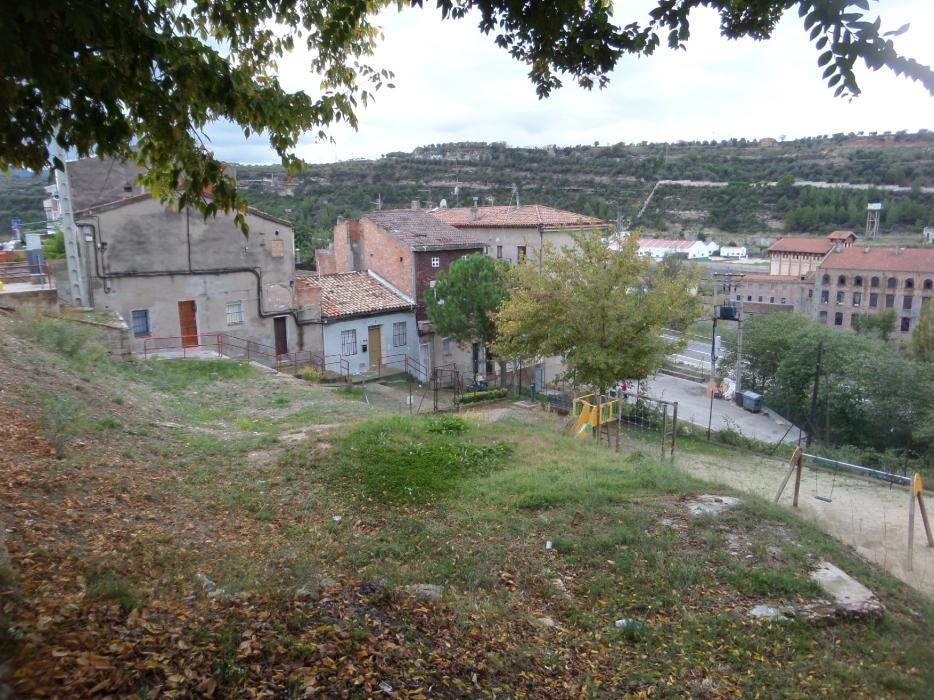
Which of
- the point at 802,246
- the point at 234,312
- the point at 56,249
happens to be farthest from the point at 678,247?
the point at 56,249

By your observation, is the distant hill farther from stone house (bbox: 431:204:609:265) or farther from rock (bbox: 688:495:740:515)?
rock (bbox: 688:495:740:515)

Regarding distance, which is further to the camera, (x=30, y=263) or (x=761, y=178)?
(x=761, y=178)

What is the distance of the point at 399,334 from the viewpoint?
28328mm

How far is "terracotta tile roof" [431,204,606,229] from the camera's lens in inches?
1329

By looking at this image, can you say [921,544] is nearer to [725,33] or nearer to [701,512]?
[701,512]

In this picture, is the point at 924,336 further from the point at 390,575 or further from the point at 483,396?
the point at 390,575

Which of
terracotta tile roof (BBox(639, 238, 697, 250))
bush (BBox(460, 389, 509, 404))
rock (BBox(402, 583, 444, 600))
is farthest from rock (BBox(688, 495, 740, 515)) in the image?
terracotta tile roof (BBox(639, 238, 697, 250))

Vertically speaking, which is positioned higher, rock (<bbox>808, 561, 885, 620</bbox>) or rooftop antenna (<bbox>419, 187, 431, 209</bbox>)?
rooftop antenna (<bbox>419, 187, 431, 209</bbox>)

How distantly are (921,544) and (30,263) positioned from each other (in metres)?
27.1

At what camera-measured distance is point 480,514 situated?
25.8 ft

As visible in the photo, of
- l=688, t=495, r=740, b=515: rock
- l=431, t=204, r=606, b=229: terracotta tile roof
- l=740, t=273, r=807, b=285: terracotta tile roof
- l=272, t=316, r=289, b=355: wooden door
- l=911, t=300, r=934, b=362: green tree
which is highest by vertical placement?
l=431, t=204, r=606, b=229: terracotta tile roof

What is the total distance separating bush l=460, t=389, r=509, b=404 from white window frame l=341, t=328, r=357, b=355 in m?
5.63

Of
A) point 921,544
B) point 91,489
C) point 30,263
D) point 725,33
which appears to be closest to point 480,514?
Answer: point 91,489

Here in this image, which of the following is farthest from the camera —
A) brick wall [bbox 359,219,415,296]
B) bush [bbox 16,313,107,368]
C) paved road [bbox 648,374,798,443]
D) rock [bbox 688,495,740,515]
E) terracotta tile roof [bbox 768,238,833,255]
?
terracotta tile roof [bbox 768,238,833,255]
